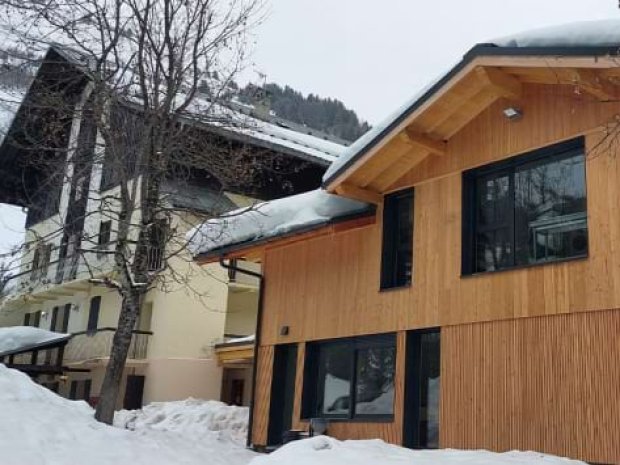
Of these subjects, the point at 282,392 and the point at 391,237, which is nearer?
the point at 391,237

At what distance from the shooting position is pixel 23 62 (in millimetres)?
12617

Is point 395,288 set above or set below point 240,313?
below

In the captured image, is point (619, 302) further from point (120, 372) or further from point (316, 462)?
point (120, 372)

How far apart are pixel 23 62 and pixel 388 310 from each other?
7460 mm

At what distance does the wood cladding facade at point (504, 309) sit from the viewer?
8.23m

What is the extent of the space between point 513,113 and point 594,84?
1.26 meters

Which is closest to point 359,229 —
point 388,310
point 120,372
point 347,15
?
point 388,310

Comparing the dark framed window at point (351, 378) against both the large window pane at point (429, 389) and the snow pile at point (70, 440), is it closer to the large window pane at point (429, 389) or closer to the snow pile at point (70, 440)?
the large window pane at point (429, 389)

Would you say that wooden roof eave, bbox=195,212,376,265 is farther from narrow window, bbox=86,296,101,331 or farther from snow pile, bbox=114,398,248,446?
narrow window, bbox=86,296,101,331

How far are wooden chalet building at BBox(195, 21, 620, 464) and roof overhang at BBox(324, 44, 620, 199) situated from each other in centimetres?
3

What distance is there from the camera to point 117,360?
11.6 meters

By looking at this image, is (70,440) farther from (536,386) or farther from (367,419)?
(536,386)

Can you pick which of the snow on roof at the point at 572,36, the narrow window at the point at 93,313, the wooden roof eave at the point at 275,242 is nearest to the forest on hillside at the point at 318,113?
the narrow window at the point at 93,313

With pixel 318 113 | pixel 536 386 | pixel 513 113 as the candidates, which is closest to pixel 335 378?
pixel 536 386
